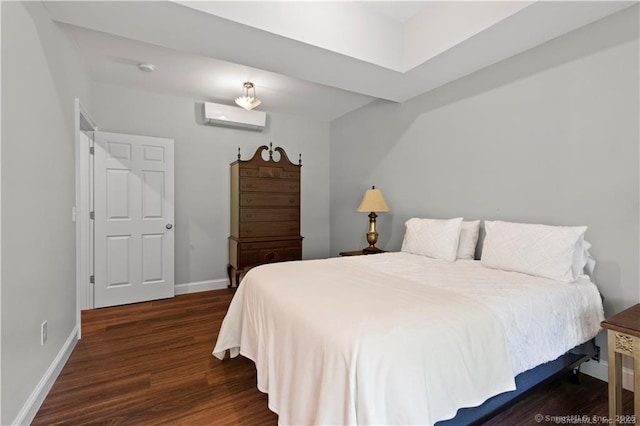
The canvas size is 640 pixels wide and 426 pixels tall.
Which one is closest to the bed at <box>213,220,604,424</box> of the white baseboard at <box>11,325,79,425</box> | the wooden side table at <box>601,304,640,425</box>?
the wooden side table at <box>601,304,640,425</box>

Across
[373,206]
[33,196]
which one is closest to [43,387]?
[33,196]

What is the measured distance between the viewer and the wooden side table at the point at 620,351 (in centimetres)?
140

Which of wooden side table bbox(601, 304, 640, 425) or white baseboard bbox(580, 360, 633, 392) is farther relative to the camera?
white baseboard bbox(580, 360, 633, 392)

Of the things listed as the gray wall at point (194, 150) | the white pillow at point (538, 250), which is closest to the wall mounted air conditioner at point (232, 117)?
the gray wall at point (194, 150)

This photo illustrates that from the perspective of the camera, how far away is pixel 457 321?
1.31 meters

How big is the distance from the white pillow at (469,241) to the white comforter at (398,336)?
610 millimetres

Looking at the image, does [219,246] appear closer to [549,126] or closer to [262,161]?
[262,161]

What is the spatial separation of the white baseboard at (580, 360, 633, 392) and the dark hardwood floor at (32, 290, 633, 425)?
55 millimetres

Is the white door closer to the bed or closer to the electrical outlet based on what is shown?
the electrical outlet

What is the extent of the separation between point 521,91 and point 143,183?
399cm

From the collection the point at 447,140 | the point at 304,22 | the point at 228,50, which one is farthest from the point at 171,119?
the point at 447,140

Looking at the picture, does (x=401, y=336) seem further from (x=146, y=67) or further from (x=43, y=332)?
(x=146, y=67)

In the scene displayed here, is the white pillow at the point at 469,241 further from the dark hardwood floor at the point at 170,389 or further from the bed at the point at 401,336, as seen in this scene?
the dark hardwood floor at the point at 170,389

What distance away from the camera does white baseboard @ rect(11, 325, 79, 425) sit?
1582 millimetres
